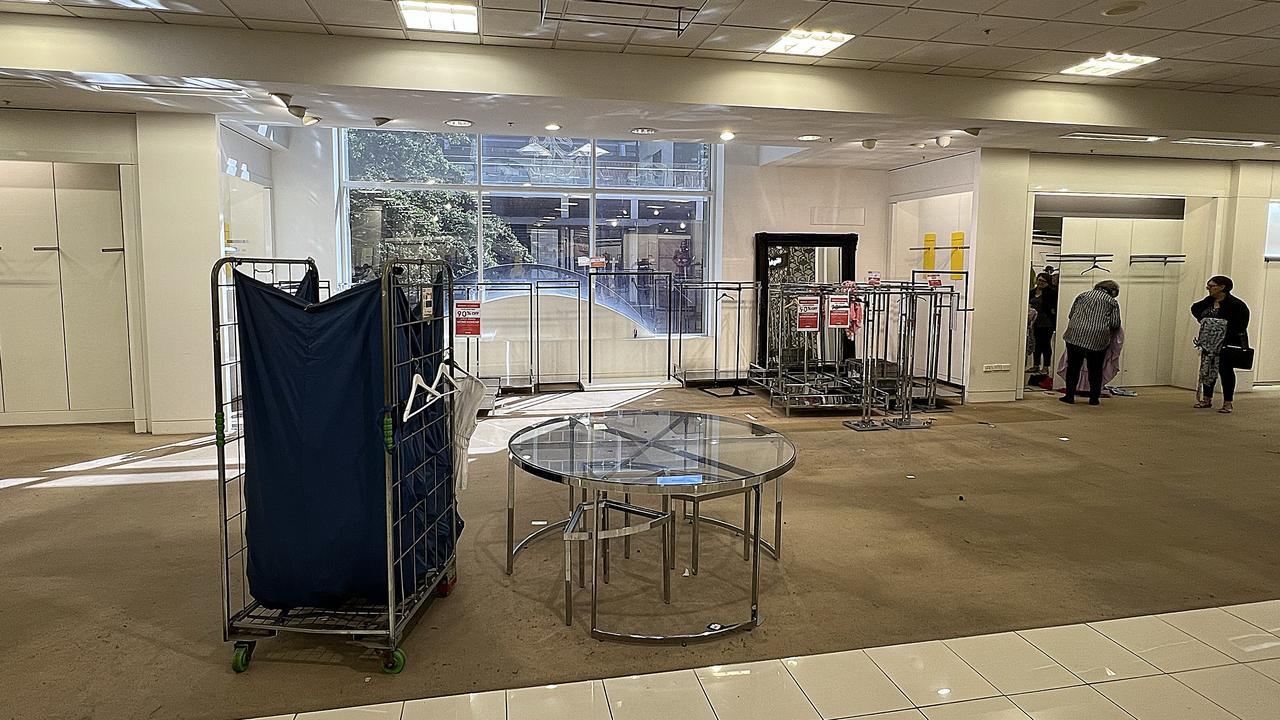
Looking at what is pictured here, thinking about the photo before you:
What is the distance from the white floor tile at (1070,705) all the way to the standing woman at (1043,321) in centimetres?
735

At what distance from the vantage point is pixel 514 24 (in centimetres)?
537

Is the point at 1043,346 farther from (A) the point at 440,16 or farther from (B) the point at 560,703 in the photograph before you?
(B) the point at 560,703

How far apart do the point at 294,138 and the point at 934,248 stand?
746 cm

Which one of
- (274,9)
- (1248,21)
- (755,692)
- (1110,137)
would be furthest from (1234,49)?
(274,9)

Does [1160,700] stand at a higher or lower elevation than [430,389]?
lower

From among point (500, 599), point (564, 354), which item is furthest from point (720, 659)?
point (564, 354)

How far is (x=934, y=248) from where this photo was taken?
9.74 meters

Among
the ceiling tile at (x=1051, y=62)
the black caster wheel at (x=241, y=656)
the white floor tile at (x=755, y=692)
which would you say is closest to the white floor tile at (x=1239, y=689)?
the white floor tile at (x=755, y=692)

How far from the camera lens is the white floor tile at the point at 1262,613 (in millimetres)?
3492

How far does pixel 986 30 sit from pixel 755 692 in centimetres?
472

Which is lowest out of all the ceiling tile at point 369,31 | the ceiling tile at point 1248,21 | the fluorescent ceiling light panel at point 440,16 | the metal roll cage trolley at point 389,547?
the metal roll cage trolley at point 389,547

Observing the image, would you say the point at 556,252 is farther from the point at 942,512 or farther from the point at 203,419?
the point at 942,512

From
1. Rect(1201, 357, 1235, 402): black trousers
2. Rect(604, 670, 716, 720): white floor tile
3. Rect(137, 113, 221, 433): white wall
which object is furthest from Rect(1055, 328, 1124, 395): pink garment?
Rect(137, 113, 221, 433): white wall

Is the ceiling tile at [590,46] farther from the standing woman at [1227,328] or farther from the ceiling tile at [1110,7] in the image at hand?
the standing woman at [1227,328]
